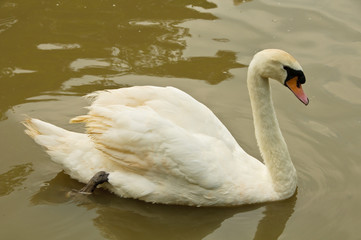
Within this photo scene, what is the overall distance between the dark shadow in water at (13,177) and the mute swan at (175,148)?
0.43 m

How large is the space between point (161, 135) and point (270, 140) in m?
1.16

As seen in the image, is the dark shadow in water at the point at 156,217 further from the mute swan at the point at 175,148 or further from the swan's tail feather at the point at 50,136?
the swan's tail feather at the point at 50,136

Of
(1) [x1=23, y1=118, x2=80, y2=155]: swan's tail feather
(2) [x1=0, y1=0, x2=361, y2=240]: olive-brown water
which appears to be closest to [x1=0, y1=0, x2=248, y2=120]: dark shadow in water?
(2) [x1=0, y1=0, x2=361, y2=240]: olive-brown water

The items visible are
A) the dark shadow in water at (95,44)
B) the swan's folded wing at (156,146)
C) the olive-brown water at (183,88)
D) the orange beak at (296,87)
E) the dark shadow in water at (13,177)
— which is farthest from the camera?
the dark shadow in water at (95,44)

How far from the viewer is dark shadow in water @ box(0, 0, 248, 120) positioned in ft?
27.4

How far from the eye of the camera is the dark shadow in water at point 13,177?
20.8 ft

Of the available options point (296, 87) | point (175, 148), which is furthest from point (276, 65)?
point (175, 148)

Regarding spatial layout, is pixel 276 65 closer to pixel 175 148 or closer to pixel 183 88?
pixel 175 148

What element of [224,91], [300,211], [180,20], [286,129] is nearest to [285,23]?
[180,20]

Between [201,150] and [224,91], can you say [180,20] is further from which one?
[201,150]

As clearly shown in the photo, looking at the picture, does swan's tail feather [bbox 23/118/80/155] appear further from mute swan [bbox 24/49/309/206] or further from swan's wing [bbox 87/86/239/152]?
swan's wing [bbox 87/86/239/152]

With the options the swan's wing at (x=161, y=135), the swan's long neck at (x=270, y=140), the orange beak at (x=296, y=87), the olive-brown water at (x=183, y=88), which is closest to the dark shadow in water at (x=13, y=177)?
the olive-brown water at (x=183, y=88)

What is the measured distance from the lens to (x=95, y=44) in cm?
907

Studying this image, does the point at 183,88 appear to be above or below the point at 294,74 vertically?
below
